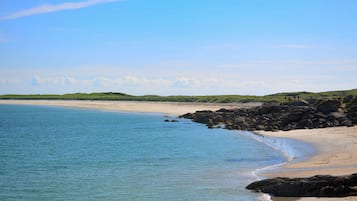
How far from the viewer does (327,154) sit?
31.1 metres

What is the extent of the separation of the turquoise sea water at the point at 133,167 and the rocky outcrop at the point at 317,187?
1.13 meters

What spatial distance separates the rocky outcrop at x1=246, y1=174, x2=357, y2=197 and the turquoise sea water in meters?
1.13

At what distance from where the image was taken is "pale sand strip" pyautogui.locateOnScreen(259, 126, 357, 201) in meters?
24.3

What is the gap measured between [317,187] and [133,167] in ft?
43.1

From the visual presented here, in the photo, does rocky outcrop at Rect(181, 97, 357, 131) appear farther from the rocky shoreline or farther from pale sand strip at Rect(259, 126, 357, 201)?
pale sand strip at Rect(259, 126, 357, 201)

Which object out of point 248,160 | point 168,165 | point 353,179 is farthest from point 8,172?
point 353,179

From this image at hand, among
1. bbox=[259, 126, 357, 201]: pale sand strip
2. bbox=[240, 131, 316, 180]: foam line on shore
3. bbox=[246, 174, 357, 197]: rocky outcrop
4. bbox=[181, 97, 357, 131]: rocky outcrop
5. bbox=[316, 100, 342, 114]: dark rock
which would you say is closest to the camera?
bbox=[246, 174, 357, 197]: rocky outcrop

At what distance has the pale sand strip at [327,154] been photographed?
24328 millimetres

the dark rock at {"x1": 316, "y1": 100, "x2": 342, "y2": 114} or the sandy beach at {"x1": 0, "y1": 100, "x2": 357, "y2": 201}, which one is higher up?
the dark rock at {"x1": 316, "y1": 100, "x2": 342, "y2": 114}

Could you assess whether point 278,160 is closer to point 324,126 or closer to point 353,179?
point 353,179

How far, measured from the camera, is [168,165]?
97.5 ft

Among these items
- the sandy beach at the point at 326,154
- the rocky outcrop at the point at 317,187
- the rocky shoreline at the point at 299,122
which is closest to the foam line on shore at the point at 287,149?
the sandy beach at the point at 326,154

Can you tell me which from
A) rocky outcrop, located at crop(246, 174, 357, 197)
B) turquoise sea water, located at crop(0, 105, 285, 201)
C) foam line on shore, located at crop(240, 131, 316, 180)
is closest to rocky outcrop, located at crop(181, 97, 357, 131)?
foam line on shore, located at crop(240, 131, 316, 180)

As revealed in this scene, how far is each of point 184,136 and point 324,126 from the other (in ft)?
46.5
